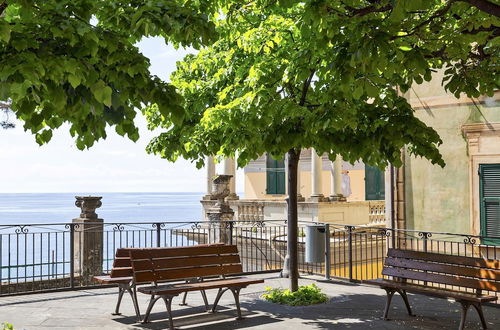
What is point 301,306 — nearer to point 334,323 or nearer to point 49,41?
point 334,323

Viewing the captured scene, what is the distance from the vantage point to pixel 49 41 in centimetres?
425

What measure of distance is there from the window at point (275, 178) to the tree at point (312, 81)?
71.0ft

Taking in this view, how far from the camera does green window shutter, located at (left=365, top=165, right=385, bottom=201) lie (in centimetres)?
2977

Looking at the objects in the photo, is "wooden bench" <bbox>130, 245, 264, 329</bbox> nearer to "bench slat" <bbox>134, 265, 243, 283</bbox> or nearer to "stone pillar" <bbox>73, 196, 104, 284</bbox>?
"bench slat" <bbox>134, 265, 243, 283</bbox>

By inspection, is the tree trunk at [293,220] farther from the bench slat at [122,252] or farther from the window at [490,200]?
the window at [490,200]

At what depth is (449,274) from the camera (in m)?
8.25

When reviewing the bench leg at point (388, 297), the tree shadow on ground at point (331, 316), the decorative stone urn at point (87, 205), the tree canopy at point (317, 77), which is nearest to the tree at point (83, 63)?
the tree canopy at point (317, 77)

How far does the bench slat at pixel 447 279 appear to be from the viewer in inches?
299

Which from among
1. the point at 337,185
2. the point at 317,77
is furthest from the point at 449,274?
the point at 337,185

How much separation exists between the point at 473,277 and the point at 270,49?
444cm

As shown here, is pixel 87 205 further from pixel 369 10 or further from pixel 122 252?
pixel 369 10

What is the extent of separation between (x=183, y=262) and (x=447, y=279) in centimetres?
375

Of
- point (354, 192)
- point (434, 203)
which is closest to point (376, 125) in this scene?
point (434, 203)

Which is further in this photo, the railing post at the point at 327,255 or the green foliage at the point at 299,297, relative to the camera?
the railing post at the point at 327,255
